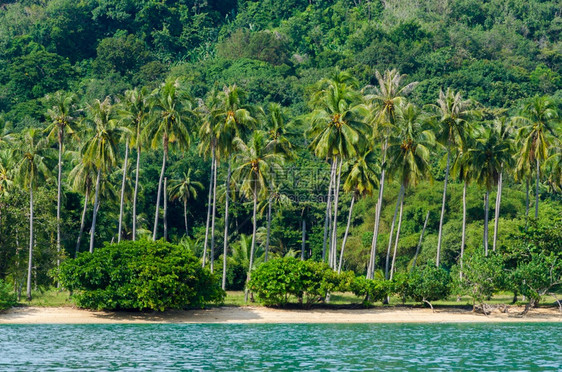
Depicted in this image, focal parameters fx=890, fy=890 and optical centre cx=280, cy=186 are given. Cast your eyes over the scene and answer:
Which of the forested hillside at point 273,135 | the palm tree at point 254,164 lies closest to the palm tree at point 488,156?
the forested hillside at point 273,135

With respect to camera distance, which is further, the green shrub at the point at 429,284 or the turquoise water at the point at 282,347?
the green shrub at the point at 429,284

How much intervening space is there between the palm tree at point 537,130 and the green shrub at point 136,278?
97.5 ft

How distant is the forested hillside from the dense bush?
6.51m

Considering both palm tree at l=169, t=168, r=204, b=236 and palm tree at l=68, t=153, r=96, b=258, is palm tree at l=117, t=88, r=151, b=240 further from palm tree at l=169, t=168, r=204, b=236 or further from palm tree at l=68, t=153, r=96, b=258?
palm tree at l=169, t=168, r=204, b=236

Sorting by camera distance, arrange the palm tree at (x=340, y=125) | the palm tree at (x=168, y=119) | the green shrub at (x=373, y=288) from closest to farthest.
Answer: the green shrub at (x=373, y=288) < the palm tree at (x=340, y=125) < the palm tree at (x=168, y=119)

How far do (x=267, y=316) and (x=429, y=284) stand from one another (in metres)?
12.0

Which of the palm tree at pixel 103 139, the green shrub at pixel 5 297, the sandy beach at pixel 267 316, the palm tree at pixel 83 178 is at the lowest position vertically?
the sandy beach at pixel 267 316

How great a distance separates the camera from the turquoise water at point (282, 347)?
135 feet

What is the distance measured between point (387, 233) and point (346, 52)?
78718 millimetres

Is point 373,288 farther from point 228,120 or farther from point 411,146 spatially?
point 228,120

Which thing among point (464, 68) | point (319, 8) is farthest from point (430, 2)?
point (464, 68)

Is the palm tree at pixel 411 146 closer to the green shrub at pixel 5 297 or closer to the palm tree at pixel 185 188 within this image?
the green shrub at pixel 5 297

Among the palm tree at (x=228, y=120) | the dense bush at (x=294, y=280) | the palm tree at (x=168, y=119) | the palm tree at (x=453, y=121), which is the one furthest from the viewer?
the palm tree at (x=453, y=121)

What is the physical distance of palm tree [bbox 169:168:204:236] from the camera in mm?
97062
